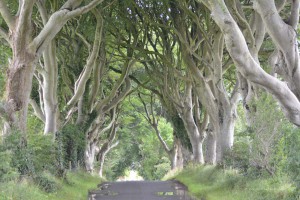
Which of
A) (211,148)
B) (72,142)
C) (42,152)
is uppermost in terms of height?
(72,142)

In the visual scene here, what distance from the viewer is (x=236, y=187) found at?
11234mm

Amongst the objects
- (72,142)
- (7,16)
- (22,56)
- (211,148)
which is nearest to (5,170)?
(22,56)

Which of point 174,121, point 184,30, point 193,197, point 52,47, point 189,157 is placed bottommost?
point 193,197

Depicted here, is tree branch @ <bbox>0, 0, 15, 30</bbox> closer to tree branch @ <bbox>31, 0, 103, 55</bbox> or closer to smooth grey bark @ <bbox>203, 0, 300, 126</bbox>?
tree branch @ <bbox>31, 0, 103, 55</bbox>

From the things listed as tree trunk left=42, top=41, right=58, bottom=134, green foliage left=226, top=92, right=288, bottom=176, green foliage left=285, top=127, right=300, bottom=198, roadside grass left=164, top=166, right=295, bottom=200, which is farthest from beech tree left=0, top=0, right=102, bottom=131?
green foliage left=285, top=127, right=300, bottom=198

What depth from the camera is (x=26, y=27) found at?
1115 centimetres

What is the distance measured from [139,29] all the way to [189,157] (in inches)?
286

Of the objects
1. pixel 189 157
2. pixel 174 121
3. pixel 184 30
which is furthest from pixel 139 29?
pixel 189 157

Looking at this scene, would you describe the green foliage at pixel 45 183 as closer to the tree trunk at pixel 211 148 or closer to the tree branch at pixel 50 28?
the tree branch at pixel 50 28

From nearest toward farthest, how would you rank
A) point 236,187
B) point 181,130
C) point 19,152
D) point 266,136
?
1. point 19,152
2. point 266,136
3. point 236,187
4. point 181,130

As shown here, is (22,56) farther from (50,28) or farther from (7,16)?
(7,16)

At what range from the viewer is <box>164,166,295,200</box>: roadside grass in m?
8.96

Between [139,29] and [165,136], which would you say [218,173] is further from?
[165,136]

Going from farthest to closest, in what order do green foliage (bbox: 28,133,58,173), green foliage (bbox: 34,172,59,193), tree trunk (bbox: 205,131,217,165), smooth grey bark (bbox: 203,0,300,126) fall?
tree trunk (bbox: 205,131,217,165)
green foliage (bbox: 28,133,58,173)
green foliage (bbox: 34,172,59,193)
smooth grey bark (bbox: 203,0,300,126)
